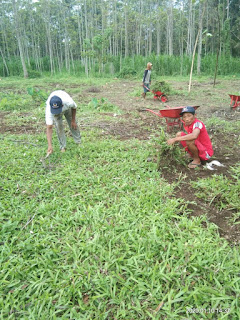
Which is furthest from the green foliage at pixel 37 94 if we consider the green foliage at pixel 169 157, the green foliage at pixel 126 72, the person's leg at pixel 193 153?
the green foliage at pixel 126 72

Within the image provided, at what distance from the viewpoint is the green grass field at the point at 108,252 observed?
1.64m

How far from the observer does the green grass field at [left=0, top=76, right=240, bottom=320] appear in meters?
1.64

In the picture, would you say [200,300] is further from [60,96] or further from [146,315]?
[60,96]

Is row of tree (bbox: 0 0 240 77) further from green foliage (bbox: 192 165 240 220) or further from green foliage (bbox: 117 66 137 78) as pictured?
green foliage (bbox: 192 165 240 220)

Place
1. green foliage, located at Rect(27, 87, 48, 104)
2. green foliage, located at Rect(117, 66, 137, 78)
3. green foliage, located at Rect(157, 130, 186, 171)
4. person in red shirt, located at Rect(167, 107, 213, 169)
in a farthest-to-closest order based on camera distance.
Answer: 1. green foliage, located at Rect(117, 66, 137, 78)
2. green foliage, located at Rect(27, 87, 48, 104)
3. green foliage, located at Rect(157, 130, 186, 171)
4. person in red shirt, located at Rect(167, 107, 213, 169)

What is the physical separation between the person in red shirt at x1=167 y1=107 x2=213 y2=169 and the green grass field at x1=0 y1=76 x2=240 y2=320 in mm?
625

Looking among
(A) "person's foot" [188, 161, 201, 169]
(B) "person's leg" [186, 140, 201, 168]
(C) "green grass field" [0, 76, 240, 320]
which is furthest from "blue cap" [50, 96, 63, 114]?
(A) "person's foot" [188, 161, 201, 169]

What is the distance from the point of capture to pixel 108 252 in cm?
202

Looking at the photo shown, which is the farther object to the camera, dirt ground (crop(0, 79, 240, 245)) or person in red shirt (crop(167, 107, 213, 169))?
person in red shirt (crop(167, 107, 213, 169))

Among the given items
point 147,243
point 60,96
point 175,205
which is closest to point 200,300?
point 147,243

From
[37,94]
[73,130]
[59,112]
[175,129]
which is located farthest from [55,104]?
[37,94]

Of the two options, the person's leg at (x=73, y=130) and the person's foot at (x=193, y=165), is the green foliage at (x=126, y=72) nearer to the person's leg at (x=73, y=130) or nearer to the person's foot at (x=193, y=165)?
the person's leg at (x=73, y=130)

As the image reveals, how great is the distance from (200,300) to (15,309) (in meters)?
1.38

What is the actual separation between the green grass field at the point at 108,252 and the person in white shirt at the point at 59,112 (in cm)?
78
